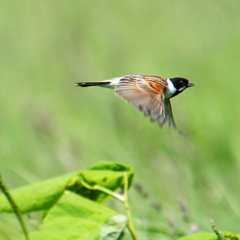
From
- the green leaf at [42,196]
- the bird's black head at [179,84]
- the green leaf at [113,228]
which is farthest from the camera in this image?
the bird's black head at [179,84]

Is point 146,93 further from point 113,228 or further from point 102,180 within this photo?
point 113,228

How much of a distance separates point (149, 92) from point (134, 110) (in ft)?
4.60

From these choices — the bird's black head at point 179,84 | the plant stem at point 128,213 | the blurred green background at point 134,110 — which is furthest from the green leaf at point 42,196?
the bird's black head at point 179,84

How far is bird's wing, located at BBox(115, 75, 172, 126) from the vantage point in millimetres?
1999

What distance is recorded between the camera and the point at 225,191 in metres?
2.67

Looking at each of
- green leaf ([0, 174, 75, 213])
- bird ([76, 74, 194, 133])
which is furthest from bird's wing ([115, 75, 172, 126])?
green leaf ([0, 174, 75, 213])

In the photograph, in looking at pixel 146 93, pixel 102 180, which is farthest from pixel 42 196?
pixel 146 93

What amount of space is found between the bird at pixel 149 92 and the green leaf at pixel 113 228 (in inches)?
25.9

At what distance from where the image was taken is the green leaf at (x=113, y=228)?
125cm

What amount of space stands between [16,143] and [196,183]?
1392 mm

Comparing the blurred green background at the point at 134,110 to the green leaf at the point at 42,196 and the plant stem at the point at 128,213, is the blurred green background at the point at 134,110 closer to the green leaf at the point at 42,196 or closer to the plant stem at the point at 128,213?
the green leaf at the point at 42,196

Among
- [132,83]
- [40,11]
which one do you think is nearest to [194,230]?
[132,83]

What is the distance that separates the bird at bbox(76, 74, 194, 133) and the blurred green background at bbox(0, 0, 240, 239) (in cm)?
39

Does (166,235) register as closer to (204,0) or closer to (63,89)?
(63,89)
